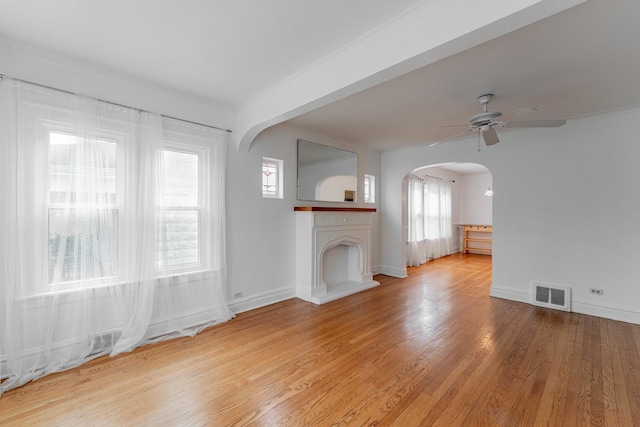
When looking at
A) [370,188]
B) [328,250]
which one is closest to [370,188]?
[370,188]

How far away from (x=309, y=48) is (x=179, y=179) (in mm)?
2053

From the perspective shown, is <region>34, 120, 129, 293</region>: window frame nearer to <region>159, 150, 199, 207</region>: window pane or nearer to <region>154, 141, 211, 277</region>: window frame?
<region>159, 150, 199, 207</region>: window pane

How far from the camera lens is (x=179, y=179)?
322cm

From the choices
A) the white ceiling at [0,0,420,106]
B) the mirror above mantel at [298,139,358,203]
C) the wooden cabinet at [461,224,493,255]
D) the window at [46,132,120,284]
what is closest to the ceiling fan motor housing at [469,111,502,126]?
the white ceiling at [0,0,420,106]

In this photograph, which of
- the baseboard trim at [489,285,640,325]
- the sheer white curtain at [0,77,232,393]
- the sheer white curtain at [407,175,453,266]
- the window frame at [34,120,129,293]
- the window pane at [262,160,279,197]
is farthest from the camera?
the sheer white curtain at [407,175,453,266]

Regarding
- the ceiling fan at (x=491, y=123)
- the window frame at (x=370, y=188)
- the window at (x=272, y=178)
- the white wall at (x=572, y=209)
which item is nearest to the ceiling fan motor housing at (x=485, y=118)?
the ceiling fan at (x=491, y=123)

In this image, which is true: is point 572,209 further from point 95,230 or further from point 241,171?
point 95,230

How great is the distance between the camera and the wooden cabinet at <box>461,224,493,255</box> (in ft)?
28.5

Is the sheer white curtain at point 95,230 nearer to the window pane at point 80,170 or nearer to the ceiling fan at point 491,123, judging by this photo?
the window pane at point 80,170

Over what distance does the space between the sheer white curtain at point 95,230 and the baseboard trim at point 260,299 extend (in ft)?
1.00

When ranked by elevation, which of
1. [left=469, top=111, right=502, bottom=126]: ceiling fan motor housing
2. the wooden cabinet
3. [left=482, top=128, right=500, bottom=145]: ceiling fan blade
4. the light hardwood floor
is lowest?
the light hardwood floor

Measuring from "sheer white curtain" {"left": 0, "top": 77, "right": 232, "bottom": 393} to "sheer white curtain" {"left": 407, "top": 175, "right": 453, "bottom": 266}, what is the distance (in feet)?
16.2

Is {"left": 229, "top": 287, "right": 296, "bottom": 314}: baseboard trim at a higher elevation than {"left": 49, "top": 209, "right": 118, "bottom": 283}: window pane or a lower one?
lower

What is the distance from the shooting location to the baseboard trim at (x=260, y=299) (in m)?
3.67
